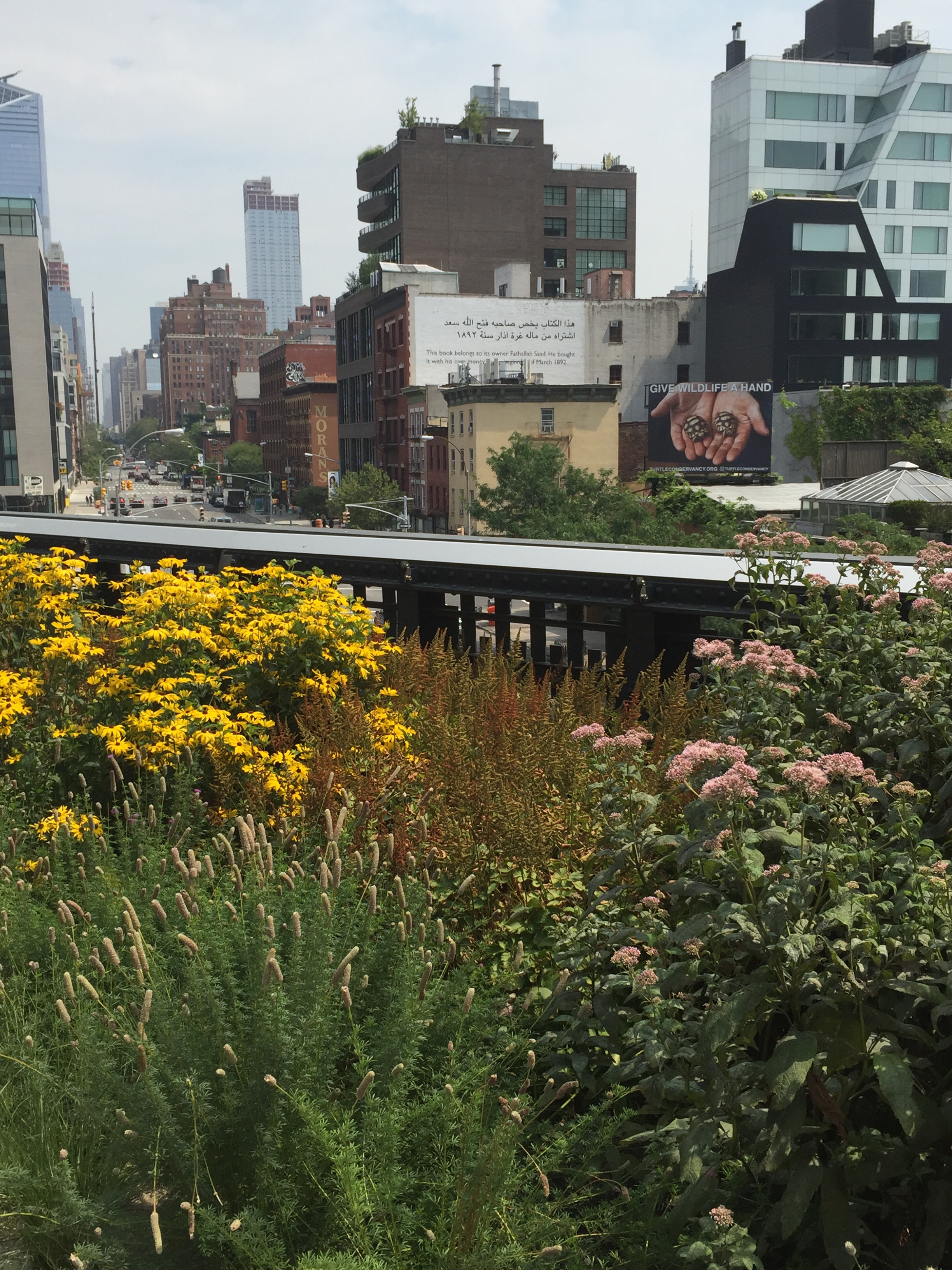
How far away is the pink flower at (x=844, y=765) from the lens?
11.0ft

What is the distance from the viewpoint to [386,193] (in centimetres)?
11538

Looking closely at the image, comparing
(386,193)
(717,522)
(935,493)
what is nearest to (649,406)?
(717,522)

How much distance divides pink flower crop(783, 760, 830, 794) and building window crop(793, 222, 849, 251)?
9757 centimetres

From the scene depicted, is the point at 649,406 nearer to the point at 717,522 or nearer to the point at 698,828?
the point at 717,522

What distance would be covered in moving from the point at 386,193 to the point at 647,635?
116 m

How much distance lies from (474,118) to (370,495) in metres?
44.9

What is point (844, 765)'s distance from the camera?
11.0ft

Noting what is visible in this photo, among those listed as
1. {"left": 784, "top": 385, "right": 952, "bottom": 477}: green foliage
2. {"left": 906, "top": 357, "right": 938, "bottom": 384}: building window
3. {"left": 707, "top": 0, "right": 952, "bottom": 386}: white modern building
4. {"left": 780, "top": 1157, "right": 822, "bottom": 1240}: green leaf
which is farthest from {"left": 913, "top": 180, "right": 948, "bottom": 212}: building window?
{"left": 780, "top": 1157, "right": 822, "bottom": 1240}: green leaf

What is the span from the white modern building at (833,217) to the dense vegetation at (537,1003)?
9145 cm

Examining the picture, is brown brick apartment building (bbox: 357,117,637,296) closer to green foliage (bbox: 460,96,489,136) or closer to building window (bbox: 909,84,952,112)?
green foliage (bbox: 460,96,489,136)

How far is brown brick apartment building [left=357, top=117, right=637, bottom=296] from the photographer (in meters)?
111

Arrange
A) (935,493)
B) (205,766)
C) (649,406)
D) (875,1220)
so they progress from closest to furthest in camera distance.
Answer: (875,1220), (205,766), (935,493), (649,406)

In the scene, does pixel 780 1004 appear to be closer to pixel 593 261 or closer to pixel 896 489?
pixel 896 489

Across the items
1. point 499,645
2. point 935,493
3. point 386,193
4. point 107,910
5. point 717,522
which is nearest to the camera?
point 107,910
